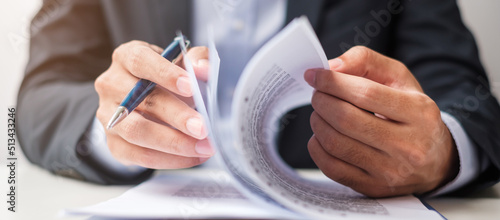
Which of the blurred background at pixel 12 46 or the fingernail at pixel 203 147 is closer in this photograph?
the fingernail at pixel 203 147

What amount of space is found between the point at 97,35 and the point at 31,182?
438 millimetres

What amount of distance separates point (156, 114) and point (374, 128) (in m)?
0.19

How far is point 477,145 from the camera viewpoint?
348 mm

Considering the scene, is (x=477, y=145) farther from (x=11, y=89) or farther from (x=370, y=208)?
(x=11, y=89)

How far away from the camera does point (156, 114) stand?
0.27 m

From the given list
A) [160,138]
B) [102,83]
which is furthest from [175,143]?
[102,83]

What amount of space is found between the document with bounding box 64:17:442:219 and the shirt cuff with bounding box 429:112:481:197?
0.08 meters

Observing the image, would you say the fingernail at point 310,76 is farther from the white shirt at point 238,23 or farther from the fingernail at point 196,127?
the white shirt at point 238,23

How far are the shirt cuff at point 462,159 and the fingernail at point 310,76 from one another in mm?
198

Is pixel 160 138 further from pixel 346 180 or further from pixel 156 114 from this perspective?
pixel 346 180

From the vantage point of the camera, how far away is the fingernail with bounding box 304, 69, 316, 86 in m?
0.23

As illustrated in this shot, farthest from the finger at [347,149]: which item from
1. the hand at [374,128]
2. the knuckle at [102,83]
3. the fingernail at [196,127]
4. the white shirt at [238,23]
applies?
the white shirt at [238,23]

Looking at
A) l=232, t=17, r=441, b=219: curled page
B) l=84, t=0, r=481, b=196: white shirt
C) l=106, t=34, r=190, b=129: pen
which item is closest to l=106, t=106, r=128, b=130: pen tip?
l=106, t=34, r=190, b=129: pen

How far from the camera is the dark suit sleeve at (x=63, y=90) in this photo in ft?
1.33
